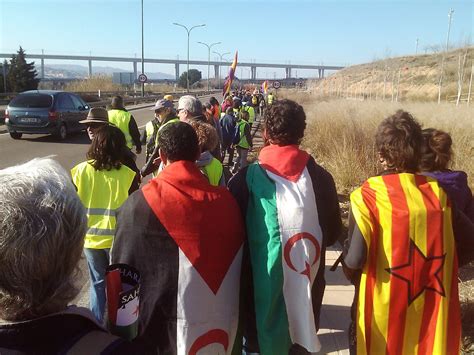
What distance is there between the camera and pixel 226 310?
7.51 feet

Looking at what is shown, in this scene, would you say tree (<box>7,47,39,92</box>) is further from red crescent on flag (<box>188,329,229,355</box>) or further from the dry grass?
red crescent on flag (<box>188,329,229,355</box>)

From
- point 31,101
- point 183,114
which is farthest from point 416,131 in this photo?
point 31,101

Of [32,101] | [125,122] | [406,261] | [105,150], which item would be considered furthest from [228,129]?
[32,101]

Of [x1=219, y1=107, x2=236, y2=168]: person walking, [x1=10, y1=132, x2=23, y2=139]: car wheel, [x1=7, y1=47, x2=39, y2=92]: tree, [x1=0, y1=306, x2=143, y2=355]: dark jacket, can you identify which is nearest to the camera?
[x1=0, y1=306, x2=143, y2=355]: dark jacket

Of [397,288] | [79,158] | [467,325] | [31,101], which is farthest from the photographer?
[31,101]

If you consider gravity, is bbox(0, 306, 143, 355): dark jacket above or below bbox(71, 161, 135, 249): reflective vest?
above

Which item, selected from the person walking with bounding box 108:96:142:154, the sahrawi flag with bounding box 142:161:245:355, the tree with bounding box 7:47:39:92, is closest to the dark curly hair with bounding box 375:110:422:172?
the sahrawi flag with bounding box 142:161:245:355

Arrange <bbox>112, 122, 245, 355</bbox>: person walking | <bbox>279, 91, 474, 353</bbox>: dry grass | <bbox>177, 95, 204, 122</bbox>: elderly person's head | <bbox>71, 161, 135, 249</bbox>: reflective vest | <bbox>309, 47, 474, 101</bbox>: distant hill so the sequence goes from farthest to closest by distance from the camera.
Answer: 1. <bbox>309, 47, 474, 101</bbox>: distant hill
2. <bbox>279, 91, 474, 353</bbox>: dry grass
3. <bbox>177, 95, 204, 122</bbox>: elderly person's head
4. <bbox>71, 161, 135, 249</bbox>: reflective vest
5. <bbox>112, 122, 245, 355</bbox>: person walking

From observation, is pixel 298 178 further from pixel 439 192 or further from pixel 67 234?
pixel 67 234

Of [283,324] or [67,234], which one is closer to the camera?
[67,234]

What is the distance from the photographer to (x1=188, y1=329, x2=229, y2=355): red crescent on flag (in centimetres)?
219

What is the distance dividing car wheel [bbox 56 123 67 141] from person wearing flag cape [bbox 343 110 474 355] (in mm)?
14437

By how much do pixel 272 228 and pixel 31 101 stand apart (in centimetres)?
1457

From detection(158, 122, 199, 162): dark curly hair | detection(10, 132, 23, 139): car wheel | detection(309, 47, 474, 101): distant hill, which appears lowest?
detection(10, 132, 23, 139): car wheel
